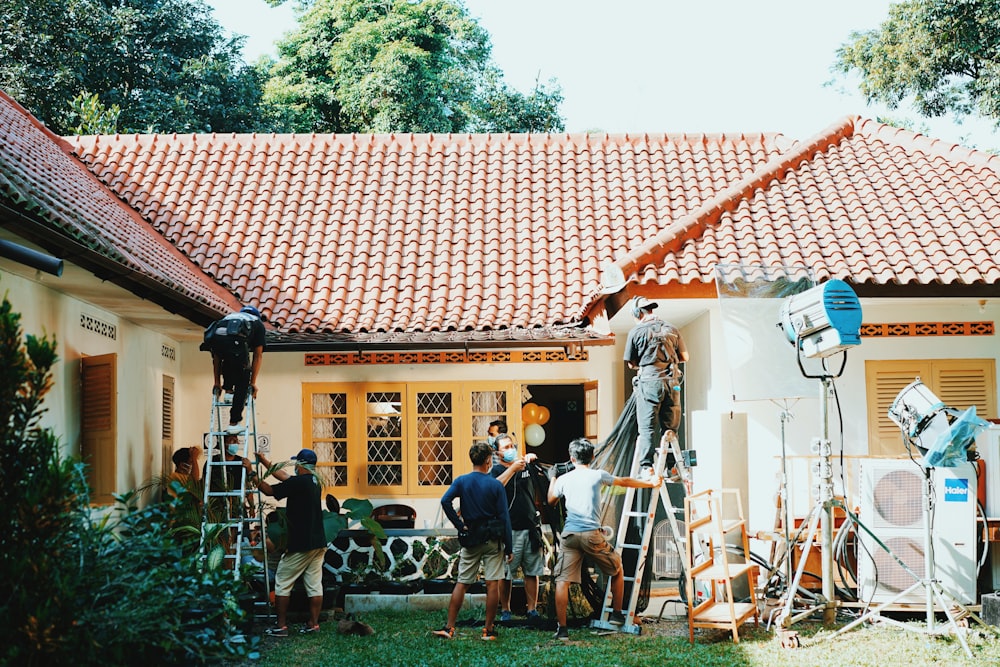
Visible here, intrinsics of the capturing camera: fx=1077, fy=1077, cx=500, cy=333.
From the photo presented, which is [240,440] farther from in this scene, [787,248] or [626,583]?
[787,248]

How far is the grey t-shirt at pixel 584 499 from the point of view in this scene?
29.6 ft

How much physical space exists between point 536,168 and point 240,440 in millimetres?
6296

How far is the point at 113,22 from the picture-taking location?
79.5 feet

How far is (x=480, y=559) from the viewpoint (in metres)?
9.24

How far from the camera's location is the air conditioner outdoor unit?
978cm

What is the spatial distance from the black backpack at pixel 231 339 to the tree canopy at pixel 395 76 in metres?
17.1

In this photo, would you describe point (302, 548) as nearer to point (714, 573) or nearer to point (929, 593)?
point (714, 573)

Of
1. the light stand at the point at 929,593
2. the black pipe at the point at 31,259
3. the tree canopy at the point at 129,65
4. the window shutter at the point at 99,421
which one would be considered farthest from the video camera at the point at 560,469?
the tree canopy at the point at 129,65

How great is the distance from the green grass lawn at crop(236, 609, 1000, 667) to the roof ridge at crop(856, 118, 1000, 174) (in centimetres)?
692

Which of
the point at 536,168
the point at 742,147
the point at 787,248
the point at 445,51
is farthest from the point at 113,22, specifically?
the point at 787,248

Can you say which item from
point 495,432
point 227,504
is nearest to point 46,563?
point 227,504

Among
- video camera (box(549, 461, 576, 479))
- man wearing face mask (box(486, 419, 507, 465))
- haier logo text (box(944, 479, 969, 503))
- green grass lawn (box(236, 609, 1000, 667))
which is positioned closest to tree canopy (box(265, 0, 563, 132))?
man wearing face mask (box(486, 419, 507, 465))

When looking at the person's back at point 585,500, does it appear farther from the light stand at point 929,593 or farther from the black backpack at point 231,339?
the black backpack at point 231,339

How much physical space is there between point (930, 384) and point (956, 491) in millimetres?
2189
